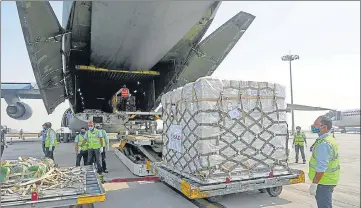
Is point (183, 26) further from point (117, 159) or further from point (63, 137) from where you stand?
point (63, 137)

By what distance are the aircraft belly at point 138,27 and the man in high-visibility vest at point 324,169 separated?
3.80 metres

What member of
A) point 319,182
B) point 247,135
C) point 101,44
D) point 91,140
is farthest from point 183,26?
point 319,182

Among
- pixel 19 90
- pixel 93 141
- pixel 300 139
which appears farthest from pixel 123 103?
pixel 19 90

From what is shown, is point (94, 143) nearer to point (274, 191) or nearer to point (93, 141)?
point (93, 141)

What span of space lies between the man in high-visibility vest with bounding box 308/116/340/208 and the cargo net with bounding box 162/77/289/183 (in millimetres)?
1269

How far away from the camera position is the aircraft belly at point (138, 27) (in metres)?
6.08

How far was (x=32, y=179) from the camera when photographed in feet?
13.9

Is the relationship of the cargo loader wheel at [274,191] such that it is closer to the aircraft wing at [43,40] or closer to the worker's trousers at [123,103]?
the aircraft wing at [43,40]

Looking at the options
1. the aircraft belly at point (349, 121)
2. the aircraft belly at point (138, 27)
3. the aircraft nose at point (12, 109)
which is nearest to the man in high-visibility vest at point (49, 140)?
the aircraft belly at point (138, 27)

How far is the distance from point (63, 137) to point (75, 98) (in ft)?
39.0

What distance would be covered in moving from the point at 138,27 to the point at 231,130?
3.60 m

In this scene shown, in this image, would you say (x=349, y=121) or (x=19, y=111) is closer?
(x=19, y=111)

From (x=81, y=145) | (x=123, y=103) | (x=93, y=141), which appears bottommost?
(x=81, y=145)

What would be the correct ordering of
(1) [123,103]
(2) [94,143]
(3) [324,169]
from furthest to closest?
(1) [123,103], (2) [94,143], (3) [324,169]
